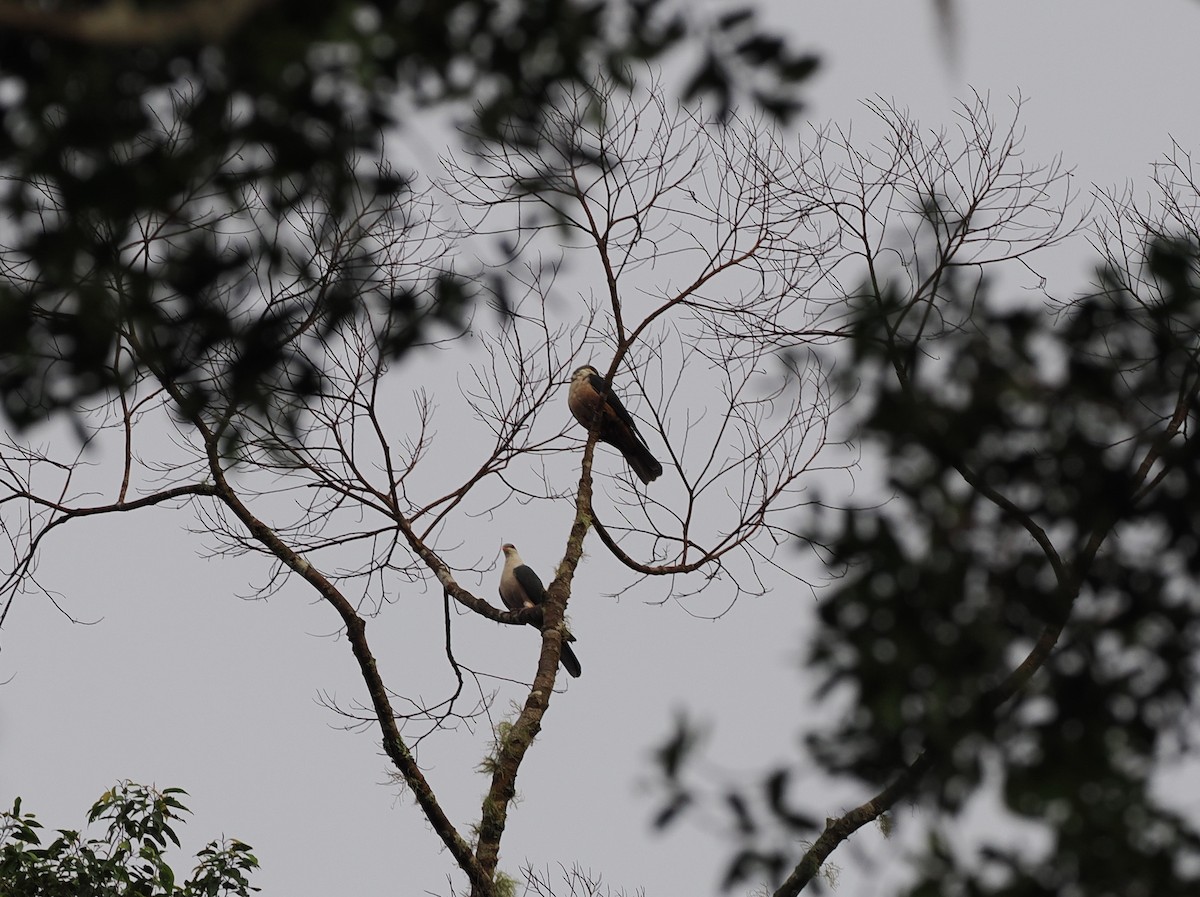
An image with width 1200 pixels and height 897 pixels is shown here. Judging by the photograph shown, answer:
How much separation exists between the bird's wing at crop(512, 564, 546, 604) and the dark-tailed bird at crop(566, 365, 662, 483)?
1.31 m

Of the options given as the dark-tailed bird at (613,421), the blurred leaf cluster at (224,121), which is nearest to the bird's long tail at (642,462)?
the dark-tailed bird at (613,421)

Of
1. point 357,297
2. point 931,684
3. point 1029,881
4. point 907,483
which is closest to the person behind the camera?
point 1029,881

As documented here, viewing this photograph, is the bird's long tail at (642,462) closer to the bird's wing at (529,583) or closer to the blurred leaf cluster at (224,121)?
the bird's wing at (529,583)

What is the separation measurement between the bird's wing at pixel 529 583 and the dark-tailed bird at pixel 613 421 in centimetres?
131

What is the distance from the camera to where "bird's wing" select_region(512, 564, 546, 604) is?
7970 mm

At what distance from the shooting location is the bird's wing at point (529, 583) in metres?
7.97

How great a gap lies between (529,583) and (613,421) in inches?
73.1

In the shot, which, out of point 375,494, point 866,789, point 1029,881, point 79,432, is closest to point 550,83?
point 79,432

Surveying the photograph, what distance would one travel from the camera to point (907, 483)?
86.7 inches

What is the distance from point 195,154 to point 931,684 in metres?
1.52

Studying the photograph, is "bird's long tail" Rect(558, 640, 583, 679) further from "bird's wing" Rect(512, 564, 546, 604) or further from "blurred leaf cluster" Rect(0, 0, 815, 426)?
"blurred leaf cluster" Rect(0, 0, 815, 426)

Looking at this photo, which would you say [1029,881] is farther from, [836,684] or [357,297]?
[357,297]

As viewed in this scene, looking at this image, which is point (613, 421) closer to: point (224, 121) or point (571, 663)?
point (571, 663)

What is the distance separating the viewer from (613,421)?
6.55 meters
